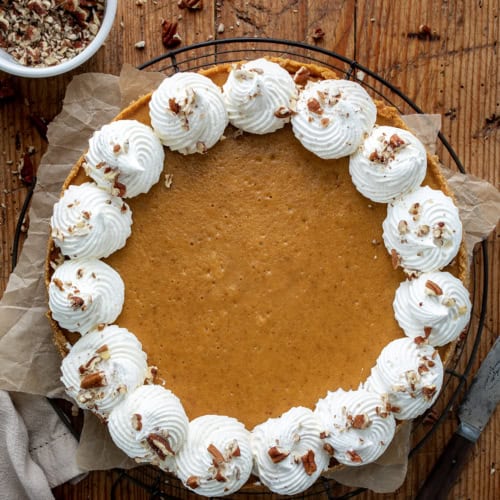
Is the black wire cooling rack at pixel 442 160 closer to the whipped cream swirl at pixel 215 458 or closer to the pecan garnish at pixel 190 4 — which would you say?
the pecan garnish at pixel 190 4

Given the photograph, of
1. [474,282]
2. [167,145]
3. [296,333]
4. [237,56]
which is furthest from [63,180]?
[474,282]

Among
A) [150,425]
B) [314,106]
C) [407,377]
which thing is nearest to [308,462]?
[407,377]

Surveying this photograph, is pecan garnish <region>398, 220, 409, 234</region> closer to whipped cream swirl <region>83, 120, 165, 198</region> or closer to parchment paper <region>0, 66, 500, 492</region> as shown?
parchment paper <region>0, 66, 500, 492</region>

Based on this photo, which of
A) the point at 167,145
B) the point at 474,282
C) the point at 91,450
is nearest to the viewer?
the point at 167,145

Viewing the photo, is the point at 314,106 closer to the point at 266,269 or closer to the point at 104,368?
the point at 266,269

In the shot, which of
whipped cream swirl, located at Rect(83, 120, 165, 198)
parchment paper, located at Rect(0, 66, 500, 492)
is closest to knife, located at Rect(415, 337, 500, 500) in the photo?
parchment paper, located at Rect(0, 66, 500, 492)

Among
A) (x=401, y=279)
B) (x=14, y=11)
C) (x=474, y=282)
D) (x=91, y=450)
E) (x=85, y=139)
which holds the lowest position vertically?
(x=91, y=450)

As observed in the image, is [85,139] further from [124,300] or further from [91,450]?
[91,450]
